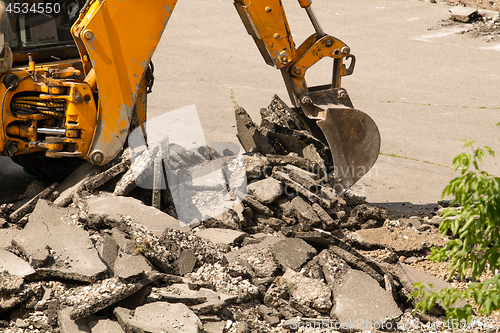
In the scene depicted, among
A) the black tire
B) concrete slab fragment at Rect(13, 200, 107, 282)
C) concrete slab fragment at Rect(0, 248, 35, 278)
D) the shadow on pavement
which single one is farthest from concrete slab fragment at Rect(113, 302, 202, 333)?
the shadow on pavement

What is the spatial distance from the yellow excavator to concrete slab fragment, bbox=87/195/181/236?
0.46 metres

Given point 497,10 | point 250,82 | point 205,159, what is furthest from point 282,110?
point 497,10

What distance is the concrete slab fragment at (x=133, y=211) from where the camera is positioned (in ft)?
17.1

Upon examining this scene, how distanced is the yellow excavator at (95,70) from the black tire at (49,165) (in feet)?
2.38

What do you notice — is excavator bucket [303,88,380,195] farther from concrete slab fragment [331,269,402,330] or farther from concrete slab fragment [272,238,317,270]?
concrete slab fragment [331,269,402,330]

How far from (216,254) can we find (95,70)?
238 centimetres

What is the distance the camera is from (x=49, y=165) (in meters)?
6.30

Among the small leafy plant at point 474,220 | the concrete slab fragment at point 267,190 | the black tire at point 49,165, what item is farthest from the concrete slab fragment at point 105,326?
the black tire at point 49,165

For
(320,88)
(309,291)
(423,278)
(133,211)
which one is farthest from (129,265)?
(320,88)

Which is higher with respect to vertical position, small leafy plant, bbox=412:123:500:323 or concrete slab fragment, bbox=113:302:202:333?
small leafy plant, bbox=412:123:500:323

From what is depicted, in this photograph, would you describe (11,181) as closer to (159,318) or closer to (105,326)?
(105,326)

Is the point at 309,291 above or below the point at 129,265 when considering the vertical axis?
below

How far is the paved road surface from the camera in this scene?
8.55 meters

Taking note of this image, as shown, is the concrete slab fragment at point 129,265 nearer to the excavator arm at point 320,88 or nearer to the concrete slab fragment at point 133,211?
the concrete slab fragment at point 133,211
